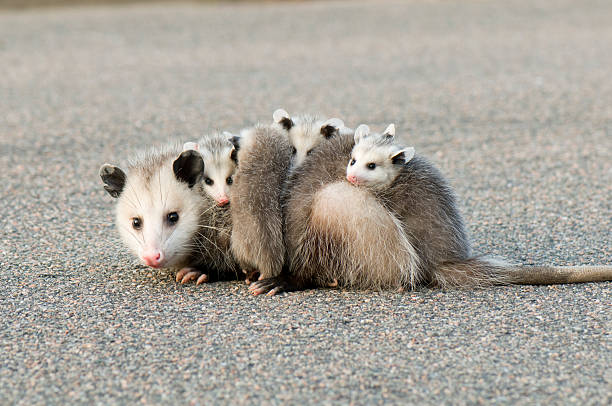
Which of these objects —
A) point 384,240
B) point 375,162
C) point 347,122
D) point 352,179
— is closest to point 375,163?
point 375,162

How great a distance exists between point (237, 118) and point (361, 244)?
10.0 ft

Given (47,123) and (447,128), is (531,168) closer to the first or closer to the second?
(447,128)

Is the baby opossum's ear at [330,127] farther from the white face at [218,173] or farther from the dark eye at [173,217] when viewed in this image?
the dark eye at [173,217]

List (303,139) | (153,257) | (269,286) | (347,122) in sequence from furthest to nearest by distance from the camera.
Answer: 1. (347,122)
2. (303,139)
3. (269,286)
4. (153,257)

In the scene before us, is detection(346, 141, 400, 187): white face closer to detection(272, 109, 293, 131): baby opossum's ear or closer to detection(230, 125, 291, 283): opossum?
detection(230, 125, 291, 283): opossum

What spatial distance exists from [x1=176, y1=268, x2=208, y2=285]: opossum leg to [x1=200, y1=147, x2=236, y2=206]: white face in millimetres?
288

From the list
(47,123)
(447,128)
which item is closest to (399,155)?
(447,128)

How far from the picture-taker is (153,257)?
123 inches

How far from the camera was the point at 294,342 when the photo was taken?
277cm

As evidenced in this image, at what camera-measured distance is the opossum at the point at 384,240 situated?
317 centimetres

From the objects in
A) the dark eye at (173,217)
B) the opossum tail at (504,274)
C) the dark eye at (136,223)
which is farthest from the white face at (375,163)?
the dark eye at (136,223)

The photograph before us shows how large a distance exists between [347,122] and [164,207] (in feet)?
9.48

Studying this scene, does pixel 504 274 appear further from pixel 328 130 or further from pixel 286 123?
pixel 286 123

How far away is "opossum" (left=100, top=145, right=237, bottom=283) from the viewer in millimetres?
3230
